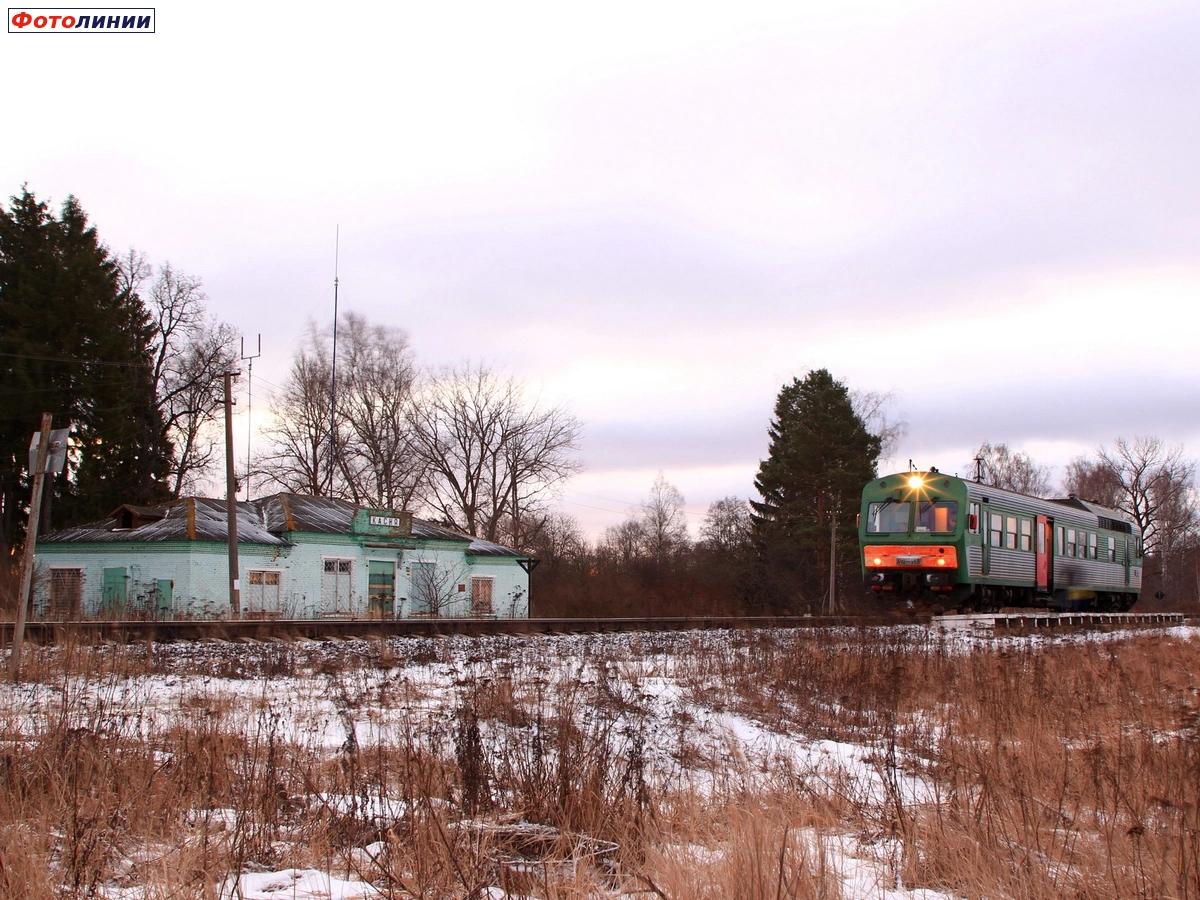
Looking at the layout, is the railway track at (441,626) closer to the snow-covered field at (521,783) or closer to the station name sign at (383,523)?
the snow-covered field at (521,783)

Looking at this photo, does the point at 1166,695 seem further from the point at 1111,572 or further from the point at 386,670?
the point at 1111,572

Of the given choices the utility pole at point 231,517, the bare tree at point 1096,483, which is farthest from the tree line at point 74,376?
the bare tree at point 1096,483

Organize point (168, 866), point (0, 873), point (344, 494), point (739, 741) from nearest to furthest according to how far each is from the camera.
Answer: point (0, 873) → point (168, 866) → point (739, 741) → point (344, 494)

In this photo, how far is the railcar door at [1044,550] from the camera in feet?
88.6

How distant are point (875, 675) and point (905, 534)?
1316cm

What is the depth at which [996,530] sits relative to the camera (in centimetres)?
2492

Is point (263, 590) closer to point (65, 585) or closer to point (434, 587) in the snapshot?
point (434, 587)

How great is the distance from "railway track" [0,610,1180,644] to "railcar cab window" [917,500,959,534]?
7.38 feet

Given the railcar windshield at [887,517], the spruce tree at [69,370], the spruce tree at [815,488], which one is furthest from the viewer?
the spruce tree at [815,488]

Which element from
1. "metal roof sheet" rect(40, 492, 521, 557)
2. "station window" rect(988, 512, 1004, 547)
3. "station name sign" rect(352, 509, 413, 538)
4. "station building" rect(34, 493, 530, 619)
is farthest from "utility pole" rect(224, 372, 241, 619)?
"station window" rect(988, 512, 1004, 547)

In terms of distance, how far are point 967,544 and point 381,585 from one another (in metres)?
20.7

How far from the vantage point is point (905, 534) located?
25.0 metres

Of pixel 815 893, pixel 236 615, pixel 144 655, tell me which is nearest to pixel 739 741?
pixel 815 893

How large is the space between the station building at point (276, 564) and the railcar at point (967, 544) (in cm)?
1162
